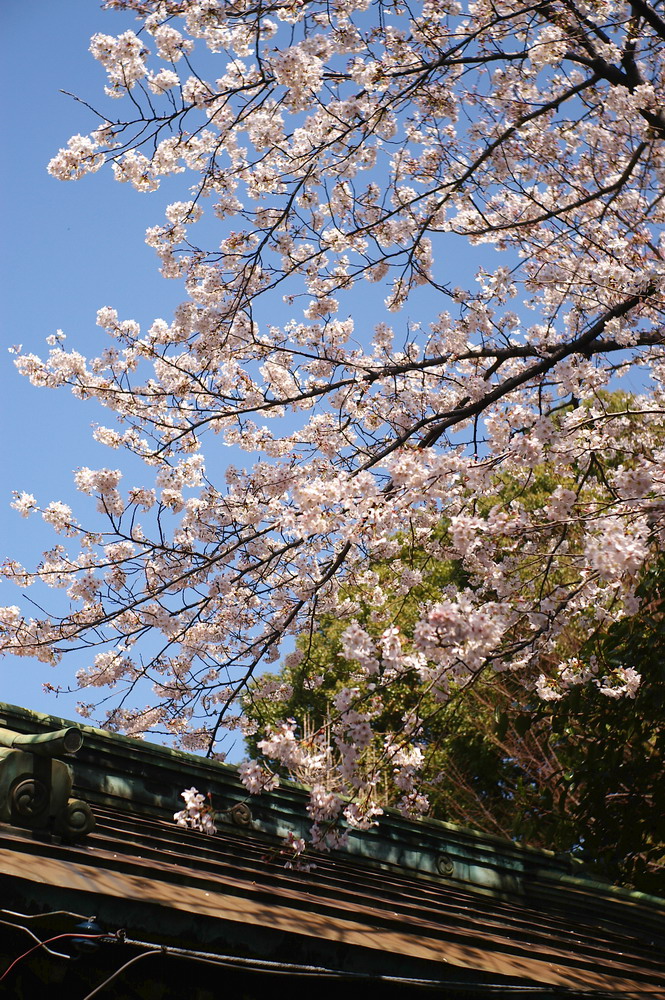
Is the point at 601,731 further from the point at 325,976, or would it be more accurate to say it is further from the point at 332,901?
the point at 325,976

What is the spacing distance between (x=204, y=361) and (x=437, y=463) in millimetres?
3150

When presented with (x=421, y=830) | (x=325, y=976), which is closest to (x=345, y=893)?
(x=325, y=976)

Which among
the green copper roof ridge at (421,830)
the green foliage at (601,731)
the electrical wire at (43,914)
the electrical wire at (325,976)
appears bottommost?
the electrical wire at (325,976)

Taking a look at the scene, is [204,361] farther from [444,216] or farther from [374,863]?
[374,863]

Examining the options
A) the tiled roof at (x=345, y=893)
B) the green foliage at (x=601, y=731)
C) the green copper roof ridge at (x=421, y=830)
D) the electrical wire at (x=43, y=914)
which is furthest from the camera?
the green foliage at (x=601, y=731)

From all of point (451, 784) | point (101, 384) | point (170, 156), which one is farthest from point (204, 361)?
point (451, 784)

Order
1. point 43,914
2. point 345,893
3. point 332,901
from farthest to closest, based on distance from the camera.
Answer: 1. point 345,893
2. point 332,901
3. point 43,914

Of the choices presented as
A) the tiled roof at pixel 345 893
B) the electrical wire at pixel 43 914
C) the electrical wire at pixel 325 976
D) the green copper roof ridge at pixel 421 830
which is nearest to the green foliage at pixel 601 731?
the green copper roof ridge at pixel 421 830

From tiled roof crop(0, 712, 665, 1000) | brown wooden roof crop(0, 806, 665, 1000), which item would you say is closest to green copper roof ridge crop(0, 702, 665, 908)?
tiled roof crop(0, 712, 665, 1000)

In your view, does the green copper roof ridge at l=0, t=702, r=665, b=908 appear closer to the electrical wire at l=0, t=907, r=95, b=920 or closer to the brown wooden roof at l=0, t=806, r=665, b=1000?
the brown wooden roof at l=0, t=806, r=665, b=1000

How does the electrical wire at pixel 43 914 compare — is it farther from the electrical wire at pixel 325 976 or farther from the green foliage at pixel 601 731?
the green foliage at pixel 601 731

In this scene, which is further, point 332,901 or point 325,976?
point 332,901

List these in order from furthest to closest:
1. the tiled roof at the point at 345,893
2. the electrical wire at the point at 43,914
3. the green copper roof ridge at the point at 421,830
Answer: the green copper roof ridge at the point at 421,830 < the tiled roof at the point at 345,893 < the electrical wire at the point at 43,914

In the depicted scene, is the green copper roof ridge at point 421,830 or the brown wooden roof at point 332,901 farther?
the green copper roof ridge at point 421,830
